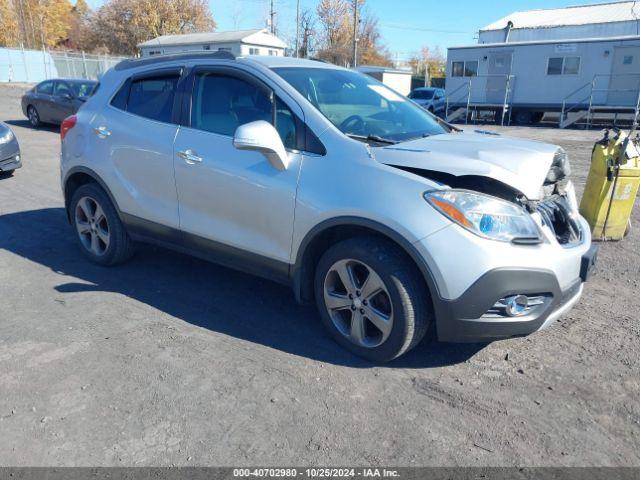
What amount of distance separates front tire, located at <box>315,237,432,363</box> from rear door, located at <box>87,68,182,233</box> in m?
1.51

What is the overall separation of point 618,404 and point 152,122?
3804 millimetres

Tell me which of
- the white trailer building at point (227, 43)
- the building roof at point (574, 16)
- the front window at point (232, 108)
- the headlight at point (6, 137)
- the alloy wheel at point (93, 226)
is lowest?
the alloy wheel at point (93, 226)

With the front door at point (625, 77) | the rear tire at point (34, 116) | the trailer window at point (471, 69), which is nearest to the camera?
the rear tire at point (34, 116)

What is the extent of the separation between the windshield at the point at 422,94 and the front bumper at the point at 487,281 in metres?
26.8

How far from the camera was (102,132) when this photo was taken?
467cm

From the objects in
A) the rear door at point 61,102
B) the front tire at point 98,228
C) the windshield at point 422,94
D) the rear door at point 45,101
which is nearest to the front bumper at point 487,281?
the front tire at point 98,228

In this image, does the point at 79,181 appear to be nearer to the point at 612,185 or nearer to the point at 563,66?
the point at 612,185

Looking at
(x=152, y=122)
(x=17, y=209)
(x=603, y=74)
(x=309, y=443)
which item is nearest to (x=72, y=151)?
(x=152, y=122)

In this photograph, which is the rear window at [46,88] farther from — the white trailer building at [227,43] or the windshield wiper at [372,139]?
the white trailer building at [227,43]

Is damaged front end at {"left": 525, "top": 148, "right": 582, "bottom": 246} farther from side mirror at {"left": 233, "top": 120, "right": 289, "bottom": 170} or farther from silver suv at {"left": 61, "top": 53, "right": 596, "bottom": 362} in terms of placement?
side mirror at {"left": 233, "top": 120, "right": 289, "bottom": 170}

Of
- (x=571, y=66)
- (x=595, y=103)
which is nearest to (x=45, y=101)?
(x=571, y=66)

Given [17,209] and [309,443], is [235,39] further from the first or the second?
[309,443]

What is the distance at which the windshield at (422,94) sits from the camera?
93.4 feet

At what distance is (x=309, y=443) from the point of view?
262 cm
